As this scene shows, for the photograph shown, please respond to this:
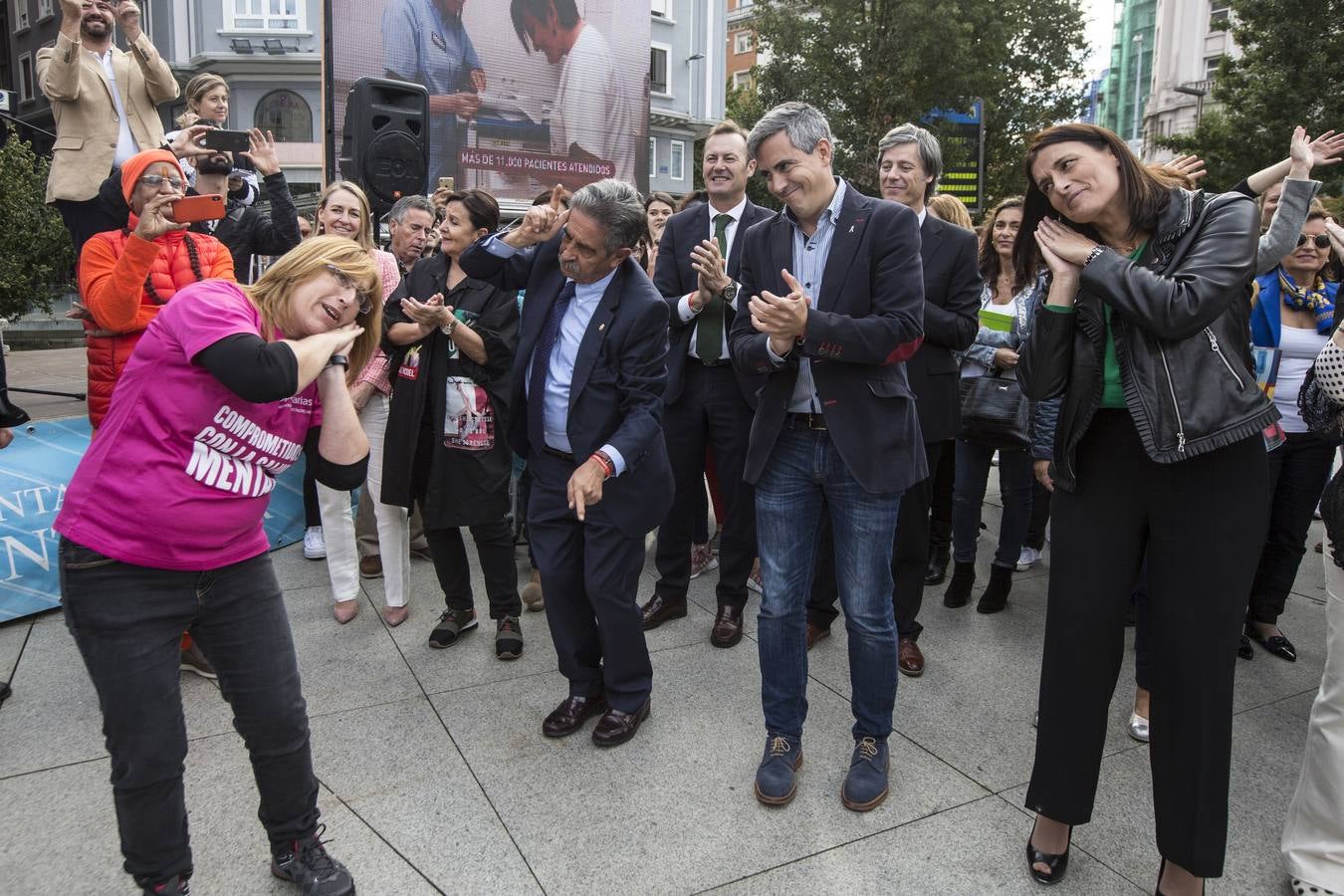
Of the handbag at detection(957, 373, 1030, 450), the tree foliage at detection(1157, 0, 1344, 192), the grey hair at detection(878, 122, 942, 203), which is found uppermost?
the tree foliage at detection(1157, 0, 1344, 192)

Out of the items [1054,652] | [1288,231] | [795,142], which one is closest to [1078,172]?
[1288,231]

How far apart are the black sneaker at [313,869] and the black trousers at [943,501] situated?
11.9 feet

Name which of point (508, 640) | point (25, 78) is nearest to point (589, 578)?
point (508, 640)

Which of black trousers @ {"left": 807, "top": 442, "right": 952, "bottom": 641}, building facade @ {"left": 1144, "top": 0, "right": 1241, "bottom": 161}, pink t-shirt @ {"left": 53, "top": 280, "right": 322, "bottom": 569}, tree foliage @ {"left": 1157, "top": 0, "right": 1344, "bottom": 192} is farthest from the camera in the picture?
building facade @ {"left": 1144, "top": 0, "right": 1241, "bottom": 161}

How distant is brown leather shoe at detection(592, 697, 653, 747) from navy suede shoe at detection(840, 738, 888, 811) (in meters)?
0.82

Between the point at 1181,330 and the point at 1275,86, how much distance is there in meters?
15.6

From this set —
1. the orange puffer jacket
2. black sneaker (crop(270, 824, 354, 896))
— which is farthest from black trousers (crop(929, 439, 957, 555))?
the orange puffer jacket

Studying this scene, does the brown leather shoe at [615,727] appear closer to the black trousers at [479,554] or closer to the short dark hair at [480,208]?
the black trousers at [479,554]

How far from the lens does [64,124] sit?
15.5 feet

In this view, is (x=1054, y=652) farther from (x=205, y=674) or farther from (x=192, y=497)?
(x=205, y=674)

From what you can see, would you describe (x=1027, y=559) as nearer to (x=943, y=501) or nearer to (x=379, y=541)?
(x=943, y=501)

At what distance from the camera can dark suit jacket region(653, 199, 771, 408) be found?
14.3 feet

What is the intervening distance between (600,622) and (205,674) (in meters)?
1.85

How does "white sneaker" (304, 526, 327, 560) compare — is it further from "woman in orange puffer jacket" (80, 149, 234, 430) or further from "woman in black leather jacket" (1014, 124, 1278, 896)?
"woman in black leather jacket" (1014, 124, 1278, 896)
